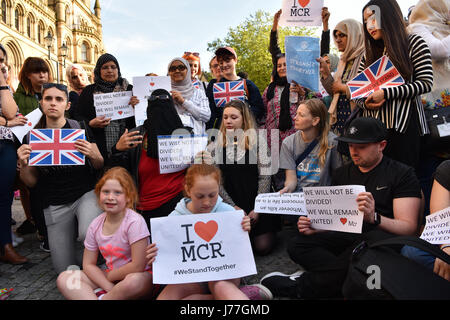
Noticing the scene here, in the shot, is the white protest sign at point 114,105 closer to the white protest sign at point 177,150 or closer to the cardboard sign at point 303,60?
the white protest sign at point 177,150

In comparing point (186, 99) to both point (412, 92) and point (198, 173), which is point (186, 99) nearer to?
point (198, 173)

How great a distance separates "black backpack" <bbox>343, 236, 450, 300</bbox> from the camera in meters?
1.71

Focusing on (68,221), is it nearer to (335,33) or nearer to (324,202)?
(324,202)

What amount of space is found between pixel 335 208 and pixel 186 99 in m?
2.64

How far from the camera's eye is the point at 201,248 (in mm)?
2344

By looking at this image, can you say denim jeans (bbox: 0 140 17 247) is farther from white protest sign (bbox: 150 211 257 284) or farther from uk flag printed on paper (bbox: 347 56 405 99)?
uk flag printed on paper (bbox: 347 56 405 99)

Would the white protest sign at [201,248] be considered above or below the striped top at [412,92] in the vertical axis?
below

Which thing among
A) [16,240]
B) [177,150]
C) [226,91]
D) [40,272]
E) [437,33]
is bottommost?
[40,272]

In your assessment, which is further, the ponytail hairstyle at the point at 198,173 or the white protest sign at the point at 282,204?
the white protest sign at the point at 282,204

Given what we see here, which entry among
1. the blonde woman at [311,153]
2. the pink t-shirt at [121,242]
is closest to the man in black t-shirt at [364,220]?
the blonde woman at [311,153]

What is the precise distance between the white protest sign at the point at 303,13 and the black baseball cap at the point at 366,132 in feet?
7.22

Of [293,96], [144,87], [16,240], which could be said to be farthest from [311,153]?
[16,240]

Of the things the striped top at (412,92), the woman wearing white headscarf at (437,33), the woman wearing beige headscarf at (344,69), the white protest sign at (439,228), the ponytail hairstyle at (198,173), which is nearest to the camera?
the white protest sign at (439,228)

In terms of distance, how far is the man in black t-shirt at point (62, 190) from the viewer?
323 cm
